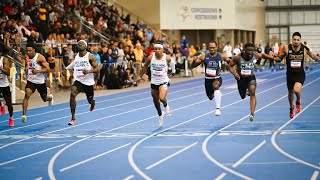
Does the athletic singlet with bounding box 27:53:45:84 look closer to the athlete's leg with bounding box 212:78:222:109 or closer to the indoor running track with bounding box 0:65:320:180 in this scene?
the indoor running track with bounding box 0:65:320:180

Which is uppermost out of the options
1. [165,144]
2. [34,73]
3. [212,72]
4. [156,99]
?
[34,73]

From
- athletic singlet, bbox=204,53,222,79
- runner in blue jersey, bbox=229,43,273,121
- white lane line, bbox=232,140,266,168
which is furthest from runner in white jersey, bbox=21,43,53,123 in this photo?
white lane line, bbox=232,140,266,168

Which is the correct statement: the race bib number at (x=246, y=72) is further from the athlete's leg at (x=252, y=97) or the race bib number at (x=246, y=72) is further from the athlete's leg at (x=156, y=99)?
the athlete's leg at (x=156, y=99)

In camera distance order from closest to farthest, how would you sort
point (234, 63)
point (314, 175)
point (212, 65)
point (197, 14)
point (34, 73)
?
1. point (314, 175)
2. point (234, 63)
3. point (34, 73)
4. point (212, 65)
5. point (197, 14)

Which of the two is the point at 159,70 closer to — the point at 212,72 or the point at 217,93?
the point at 212,72

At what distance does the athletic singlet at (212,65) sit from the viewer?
48.8 ft

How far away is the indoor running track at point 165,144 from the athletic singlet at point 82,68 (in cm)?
104

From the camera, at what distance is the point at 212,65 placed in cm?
1488

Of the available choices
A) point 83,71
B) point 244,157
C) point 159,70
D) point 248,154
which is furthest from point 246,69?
point 244,157

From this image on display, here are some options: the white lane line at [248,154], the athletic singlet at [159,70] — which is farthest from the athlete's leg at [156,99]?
the white lane line at [248,154]

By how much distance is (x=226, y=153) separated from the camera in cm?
1009

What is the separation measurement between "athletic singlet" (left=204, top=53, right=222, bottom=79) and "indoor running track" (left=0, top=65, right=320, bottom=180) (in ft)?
3.50

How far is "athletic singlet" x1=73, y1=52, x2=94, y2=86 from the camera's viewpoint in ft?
47.0

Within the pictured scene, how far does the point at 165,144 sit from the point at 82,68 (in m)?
A: 3.83
